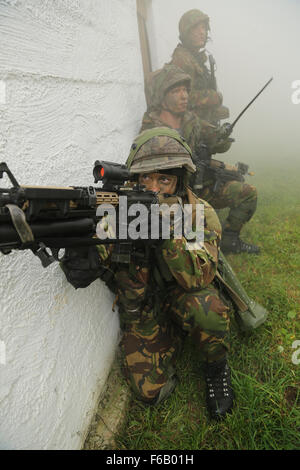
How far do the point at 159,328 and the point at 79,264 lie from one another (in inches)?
43.3

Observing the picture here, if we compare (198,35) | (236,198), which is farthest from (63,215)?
(198,35)

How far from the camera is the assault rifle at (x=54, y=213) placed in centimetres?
96

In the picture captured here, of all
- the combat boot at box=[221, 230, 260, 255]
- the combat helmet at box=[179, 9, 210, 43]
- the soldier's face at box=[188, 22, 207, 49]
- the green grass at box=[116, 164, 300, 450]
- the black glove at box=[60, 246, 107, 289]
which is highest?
the combat helmet at box=[179, 9, 210, 43]

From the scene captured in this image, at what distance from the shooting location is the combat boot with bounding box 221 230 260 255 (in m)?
4.00

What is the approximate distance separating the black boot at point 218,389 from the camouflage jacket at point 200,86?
5.35 meters

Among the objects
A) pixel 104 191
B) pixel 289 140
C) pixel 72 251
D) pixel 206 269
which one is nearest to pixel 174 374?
pixel 206 269

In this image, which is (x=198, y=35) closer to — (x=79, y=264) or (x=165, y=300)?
(x=165, y=300)

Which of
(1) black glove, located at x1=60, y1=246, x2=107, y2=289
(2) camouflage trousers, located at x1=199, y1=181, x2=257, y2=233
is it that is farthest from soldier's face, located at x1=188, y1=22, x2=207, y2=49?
(1) black glove, located at x1=60, y1=246, x2=107, y2=289

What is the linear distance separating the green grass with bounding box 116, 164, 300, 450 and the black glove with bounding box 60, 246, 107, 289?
1.17m

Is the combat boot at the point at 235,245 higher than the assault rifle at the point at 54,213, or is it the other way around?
the assault rifle at the point at 54,213

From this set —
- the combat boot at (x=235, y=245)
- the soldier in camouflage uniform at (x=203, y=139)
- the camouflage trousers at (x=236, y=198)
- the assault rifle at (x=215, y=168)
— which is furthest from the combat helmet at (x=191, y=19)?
the combat boot at (x=235, y=245)

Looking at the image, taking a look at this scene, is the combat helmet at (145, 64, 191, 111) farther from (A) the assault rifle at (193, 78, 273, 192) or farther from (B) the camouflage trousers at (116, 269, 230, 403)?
(B) the camouflage trousers at (116, 269, 230, 403)

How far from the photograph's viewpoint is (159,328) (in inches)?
89.4

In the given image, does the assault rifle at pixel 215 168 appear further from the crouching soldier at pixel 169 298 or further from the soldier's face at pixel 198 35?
the soldier's face at pixel 198 35
